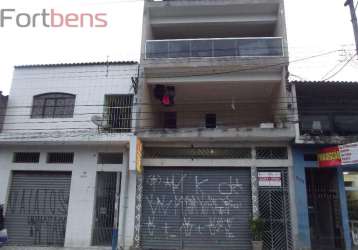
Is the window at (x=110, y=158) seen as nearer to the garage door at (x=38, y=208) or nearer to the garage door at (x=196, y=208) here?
the garage door at (x=196, y=208)

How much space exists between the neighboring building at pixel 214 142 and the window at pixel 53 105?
11.7 feet

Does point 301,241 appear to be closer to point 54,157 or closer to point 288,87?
point 288,87

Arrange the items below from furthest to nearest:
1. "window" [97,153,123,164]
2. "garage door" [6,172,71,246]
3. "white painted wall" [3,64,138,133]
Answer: "white painted wall" [3,64,138,133], "window" [97,153,123,164], "garage door" [6,172,71,246]

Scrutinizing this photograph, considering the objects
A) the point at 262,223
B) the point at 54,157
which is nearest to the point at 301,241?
the point at 262,223

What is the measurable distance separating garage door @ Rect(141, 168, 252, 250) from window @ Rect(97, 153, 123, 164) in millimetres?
1391

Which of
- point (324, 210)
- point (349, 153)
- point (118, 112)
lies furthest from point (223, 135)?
point (324, 210)

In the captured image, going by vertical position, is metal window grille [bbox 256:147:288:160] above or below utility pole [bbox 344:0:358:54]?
below

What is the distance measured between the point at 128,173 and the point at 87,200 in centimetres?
206

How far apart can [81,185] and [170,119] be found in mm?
5404

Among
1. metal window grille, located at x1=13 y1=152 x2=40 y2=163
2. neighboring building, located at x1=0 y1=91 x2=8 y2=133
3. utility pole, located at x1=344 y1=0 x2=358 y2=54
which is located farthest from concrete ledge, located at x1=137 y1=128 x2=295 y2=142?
neighboring building, located at x1=0 y1=91 x2=8 y2=133

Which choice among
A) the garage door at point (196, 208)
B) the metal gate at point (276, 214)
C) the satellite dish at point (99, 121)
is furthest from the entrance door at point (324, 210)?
the satellite dish at point (99, 121)

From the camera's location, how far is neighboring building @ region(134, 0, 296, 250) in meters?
11.9

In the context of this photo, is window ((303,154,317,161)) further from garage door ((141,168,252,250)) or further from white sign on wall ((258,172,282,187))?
garage door ((141,168,252,250))

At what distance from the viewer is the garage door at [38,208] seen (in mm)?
12398
